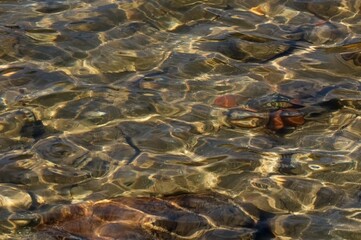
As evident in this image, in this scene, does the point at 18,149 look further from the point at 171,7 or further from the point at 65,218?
the point at 171,7

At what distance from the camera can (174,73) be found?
7090 mm

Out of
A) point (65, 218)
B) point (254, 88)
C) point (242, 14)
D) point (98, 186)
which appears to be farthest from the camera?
point (242, 14)

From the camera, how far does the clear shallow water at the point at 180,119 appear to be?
17.1 ft

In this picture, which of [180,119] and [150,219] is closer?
[150,219]

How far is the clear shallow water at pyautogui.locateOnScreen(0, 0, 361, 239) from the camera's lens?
521cm

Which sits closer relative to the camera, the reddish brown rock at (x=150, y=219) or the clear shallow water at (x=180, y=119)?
the reddish brown rock at (x=150, y=219)

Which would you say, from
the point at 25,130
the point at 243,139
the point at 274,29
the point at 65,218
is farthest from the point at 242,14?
the point at 65,218

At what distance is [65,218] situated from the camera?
518cm

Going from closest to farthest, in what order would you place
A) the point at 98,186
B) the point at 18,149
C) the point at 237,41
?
the point at 98,186
the point at 18,149
the point at 237,41

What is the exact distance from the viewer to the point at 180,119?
6.39 metres

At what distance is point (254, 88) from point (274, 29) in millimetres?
1292

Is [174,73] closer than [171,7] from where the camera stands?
Yes

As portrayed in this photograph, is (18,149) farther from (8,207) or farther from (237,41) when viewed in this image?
(237,41)

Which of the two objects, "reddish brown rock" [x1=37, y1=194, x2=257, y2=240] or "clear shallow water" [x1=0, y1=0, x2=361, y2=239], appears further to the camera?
"clear shallow water" [x1=0, y1=0, x2=361, y2=239]
